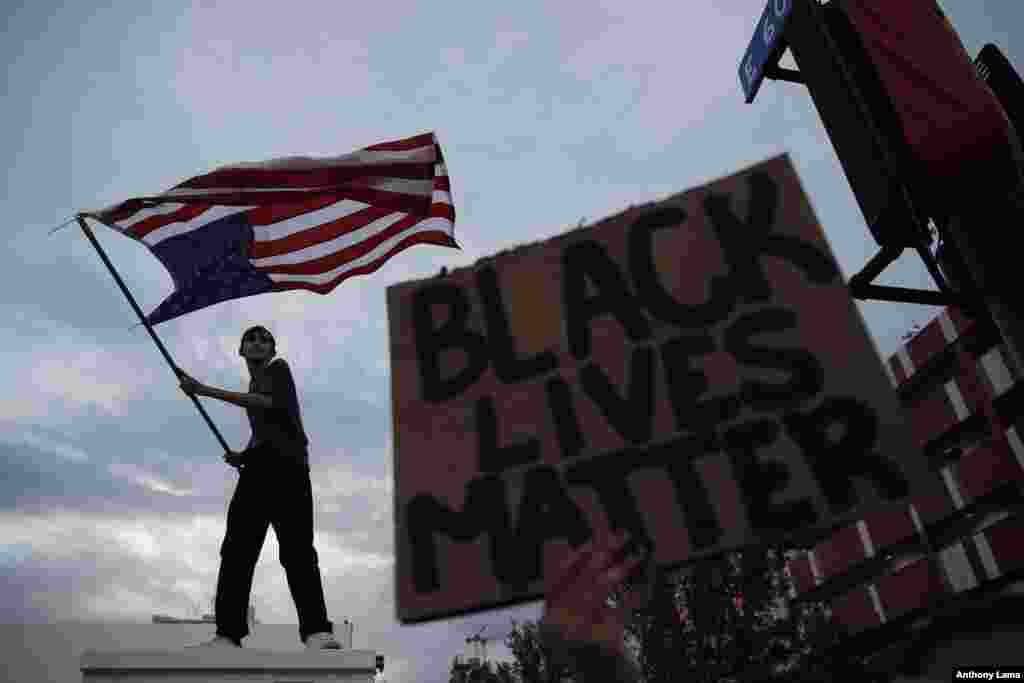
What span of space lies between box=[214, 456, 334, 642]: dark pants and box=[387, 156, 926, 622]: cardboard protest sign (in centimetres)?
242

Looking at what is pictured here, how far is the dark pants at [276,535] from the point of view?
527cm

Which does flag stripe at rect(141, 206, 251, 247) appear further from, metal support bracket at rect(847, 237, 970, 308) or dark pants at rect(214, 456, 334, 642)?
metal support bracket at rect(847, 237, 970, 308)

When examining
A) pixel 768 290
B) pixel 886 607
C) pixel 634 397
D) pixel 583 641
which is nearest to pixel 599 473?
pixel 634 397

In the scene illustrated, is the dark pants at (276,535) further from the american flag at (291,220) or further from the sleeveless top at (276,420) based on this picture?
the american flag at (291,220)

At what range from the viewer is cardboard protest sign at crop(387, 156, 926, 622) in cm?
279

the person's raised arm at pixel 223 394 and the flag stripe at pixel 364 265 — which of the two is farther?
the flag stripe at pixel 364 265

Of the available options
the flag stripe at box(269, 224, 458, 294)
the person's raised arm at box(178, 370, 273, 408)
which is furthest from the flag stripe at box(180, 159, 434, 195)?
the person's raised arm at box(178, 370, 273, 408)

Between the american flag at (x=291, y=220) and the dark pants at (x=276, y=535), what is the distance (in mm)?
1517

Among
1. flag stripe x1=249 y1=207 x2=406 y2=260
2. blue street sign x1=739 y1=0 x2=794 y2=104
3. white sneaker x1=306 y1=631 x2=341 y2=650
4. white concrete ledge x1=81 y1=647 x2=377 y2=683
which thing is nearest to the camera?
white concrete ledge x1=81 y1=647 x2=377 y2=683

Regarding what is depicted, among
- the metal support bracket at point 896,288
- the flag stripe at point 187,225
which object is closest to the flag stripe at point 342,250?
the flag stripe at point 187,225

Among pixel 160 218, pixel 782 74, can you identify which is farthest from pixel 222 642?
pixel 782 74

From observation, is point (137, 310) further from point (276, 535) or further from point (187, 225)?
point (276, 535)

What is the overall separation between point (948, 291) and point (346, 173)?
5012 millimetres

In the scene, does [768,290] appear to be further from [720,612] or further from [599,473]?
[720,612]
